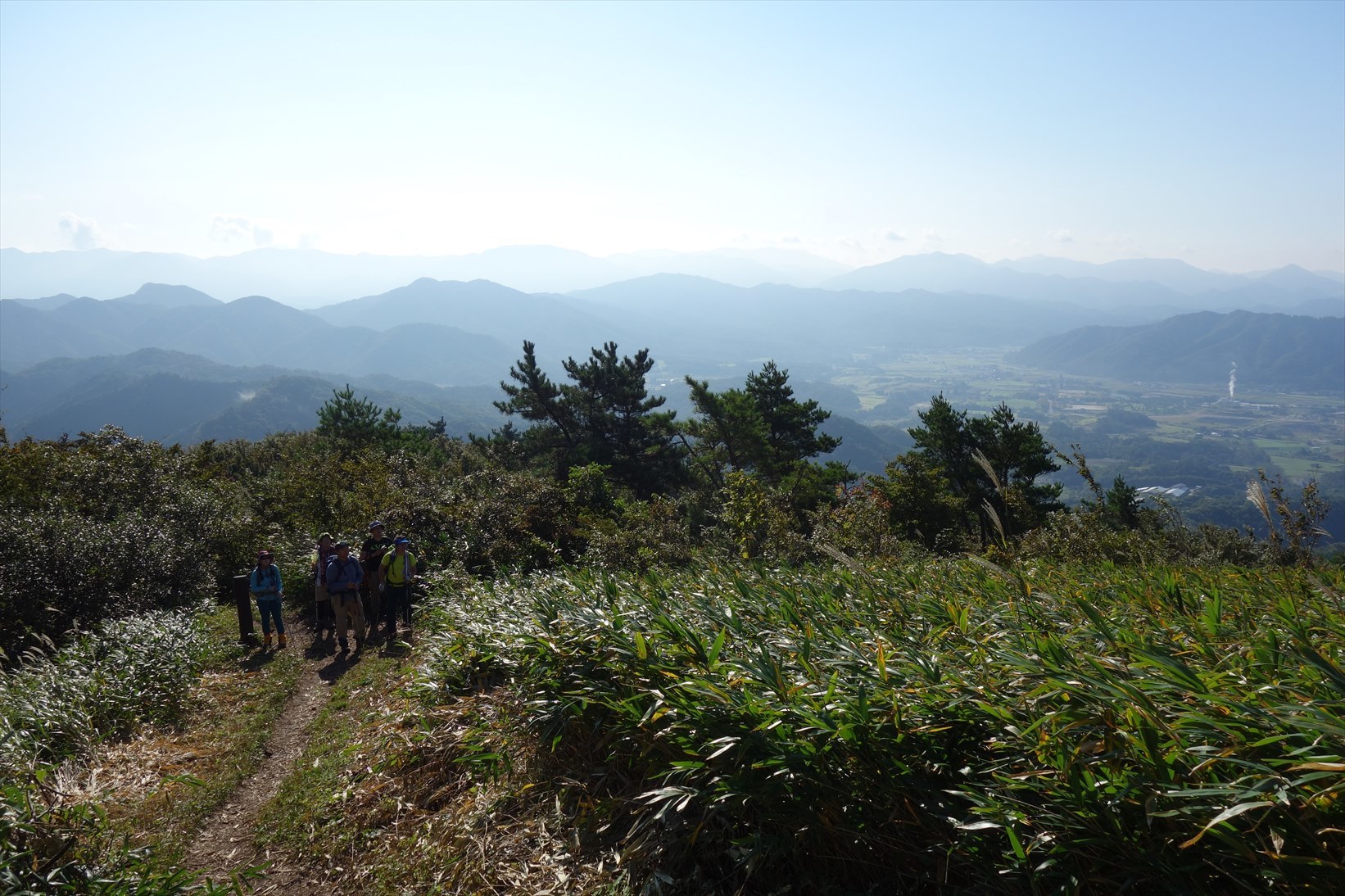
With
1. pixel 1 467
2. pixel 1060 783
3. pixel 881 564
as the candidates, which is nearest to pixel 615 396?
pixel 1 467

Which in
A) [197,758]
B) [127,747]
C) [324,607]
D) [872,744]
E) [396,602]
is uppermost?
[872,744]

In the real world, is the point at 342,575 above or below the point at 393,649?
above

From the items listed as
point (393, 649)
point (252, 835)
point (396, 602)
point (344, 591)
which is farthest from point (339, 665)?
point (252, 835)

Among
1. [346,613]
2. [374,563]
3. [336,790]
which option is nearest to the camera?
[336,790]

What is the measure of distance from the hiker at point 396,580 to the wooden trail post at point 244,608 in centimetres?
211

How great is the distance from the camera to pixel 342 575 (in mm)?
10297

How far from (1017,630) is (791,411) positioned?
124 ft

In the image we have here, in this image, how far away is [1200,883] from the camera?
2285 millimetres

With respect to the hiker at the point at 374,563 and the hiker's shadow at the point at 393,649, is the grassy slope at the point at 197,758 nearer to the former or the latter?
the hiker's shadow at the point at 393,649

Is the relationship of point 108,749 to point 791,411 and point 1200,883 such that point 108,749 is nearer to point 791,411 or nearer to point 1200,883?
point 1200,883

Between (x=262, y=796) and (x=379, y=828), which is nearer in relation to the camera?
(x=379, y=828)

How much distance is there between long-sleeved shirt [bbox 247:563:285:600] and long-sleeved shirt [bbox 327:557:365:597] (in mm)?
924

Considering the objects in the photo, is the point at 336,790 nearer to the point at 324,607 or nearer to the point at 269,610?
the point at 324,607

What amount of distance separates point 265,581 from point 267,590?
0.14m
